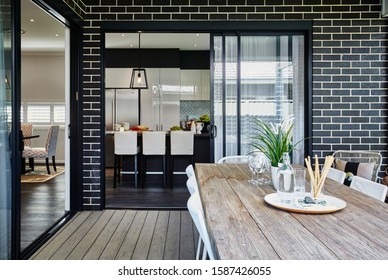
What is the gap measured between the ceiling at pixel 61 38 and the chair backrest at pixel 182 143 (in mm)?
2237

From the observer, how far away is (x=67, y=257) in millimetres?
2789

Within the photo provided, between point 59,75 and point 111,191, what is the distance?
4.62 metres

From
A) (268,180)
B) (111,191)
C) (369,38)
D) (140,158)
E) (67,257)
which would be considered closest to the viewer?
(268,180)

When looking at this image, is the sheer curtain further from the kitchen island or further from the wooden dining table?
the kitchen island

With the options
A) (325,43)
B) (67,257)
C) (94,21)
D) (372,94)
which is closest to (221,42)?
(325,43)

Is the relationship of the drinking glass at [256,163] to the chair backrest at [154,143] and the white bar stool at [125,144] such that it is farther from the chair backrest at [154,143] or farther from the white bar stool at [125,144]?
the white bar stool at [125,144]

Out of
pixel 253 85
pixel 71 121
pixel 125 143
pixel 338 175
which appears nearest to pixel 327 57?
pixel 253 85

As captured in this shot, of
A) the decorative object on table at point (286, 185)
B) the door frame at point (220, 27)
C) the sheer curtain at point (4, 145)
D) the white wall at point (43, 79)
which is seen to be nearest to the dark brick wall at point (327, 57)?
the door frame at point (220, 27)

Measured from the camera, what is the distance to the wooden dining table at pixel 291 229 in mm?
1019

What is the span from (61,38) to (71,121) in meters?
3.84

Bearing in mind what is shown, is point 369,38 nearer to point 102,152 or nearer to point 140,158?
point 102,152

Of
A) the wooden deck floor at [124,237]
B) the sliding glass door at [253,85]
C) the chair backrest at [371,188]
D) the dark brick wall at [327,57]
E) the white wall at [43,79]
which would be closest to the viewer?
the chair backrest at [371,188]

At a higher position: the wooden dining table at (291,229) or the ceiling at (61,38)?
the ceiling at (61,38)

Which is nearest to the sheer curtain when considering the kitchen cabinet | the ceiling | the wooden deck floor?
the wooden deck floor
